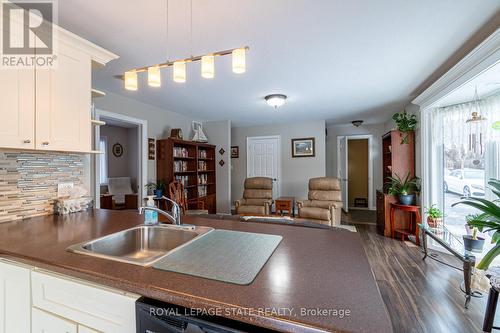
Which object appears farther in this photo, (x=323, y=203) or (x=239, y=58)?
(x=323, y=203)

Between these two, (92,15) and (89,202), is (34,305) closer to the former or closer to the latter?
(89,202)

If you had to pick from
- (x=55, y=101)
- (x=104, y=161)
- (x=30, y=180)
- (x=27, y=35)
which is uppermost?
(x=27, y=35)

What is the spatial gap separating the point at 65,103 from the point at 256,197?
3797mm

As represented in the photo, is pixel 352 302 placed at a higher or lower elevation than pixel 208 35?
lower

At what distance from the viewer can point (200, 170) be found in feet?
16.4

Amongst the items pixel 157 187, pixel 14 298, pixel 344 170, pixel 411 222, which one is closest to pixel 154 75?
pixel 14 298

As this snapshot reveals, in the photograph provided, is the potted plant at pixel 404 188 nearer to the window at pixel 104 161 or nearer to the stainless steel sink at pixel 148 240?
the stainless steel sink at pixel 148 240

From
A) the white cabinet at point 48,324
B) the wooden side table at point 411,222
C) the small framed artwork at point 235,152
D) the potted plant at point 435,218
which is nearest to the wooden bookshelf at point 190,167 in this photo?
the small framed artwork at point 235,152

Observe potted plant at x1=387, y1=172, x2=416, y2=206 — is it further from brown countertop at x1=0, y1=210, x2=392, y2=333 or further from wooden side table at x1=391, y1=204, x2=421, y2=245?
brown countertop at x1=0, y1=210, x2=392, y2=333

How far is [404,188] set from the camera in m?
3.72

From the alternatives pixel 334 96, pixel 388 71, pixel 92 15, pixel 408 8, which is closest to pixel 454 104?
pixel 388 71

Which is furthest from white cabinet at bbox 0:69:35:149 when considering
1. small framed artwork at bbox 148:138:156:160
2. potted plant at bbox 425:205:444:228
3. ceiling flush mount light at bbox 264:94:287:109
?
potted plant at bbox 425:205:444:228

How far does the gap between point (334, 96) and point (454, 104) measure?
5.15 feet

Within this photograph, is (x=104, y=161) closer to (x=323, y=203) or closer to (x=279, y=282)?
(x=323, y=203)
